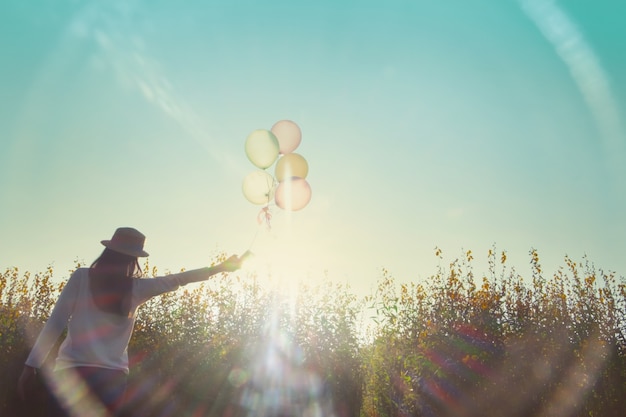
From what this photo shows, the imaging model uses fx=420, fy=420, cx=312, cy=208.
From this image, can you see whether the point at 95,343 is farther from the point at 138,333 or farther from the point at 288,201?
the point at 138,333

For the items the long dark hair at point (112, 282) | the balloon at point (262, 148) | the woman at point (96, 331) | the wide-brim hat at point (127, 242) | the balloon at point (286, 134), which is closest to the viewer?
the woman at point (96, 331)

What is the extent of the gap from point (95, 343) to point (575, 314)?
9776 mm

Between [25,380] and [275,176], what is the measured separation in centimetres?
315

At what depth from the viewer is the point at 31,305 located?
39.9 feet

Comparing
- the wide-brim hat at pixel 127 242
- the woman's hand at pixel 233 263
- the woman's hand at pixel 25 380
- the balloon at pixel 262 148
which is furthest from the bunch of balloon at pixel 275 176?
the woman's hand at pixel 25 380

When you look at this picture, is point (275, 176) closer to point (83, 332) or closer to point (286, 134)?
point (286, 134)

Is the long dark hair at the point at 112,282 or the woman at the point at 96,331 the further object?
the long dark hair at the point at 112,282

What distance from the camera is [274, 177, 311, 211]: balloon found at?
4.77m

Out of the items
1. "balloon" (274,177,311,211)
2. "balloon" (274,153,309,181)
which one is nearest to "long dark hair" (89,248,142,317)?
"balloon" (274,177,311,211)

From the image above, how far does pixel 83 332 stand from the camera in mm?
2400

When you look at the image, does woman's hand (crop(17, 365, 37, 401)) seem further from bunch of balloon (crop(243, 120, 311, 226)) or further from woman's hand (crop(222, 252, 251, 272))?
bunch of balloon (crop(243, 120, 311, 226))

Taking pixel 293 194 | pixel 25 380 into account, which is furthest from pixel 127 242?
pixel 293 194

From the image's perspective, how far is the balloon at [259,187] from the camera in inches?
192

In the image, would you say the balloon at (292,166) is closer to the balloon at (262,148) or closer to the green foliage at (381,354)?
the balloon at (262,148)
